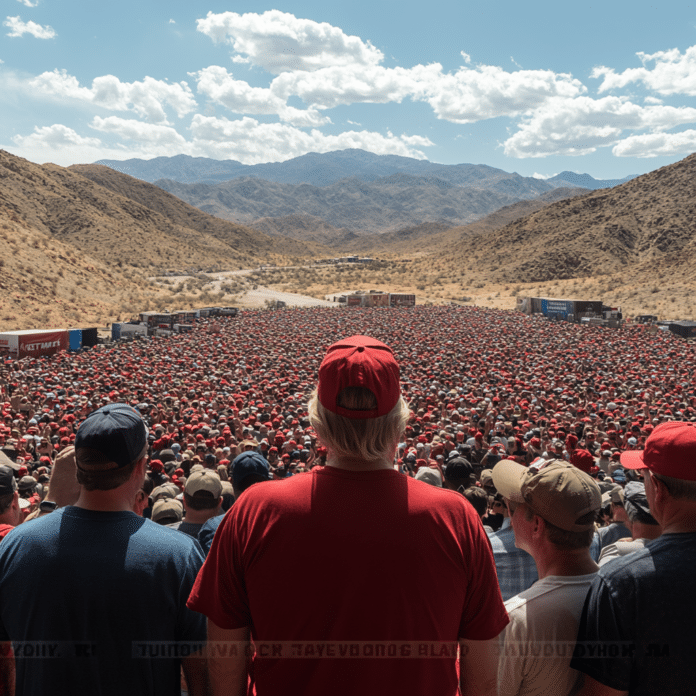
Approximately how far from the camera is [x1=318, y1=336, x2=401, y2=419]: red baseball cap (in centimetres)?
189

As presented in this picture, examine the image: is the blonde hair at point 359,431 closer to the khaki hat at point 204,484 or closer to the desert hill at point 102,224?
the khaki hat at point 204,484

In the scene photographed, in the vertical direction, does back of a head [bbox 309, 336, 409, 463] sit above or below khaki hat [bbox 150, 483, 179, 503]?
above

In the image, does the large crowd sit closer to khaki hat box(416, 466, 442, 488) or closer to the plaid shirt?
khaki hat box(416, 466, 442, 488)

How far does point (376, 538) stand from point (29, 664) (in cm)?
138

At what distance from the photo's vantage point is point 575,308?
144 feet

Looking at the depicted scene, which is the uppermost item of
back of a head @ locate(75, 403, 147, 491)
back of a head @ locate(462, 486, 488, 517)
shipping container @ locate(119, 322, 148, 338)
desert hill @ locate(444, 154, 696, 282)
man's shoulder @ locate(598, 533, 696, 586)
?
desert hill @ locate(444, 154, 696, 282)

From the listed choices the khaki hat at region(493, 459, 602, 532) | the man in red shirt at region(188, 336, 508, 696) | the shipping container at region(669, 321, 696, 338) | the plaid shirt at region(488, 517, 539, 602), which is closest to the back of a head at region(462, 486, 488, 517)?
the plaid shirt at region(488, 517, 539, 602)

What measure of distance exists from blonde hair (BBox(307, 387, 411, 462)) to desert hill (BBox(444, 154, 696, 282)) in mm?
76863

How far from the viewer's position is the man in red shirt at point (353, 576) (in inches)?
67.4

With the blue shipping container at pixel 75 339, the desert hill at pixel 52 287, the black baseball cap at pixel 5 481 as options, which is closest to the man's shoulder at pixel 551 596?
the black baseball cap at pixel 5 481

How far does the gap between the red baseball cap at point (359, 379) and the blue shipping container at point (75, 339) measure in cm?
3218

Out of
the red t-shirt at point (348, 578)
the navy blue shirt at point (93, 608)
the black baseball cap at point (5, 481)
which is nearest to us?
the red t-shirt at point (348, 578)

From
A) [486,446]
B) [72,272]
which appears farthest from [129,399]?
[72,272]

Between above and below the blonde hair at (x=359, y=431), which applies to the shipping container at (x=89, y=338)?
below
